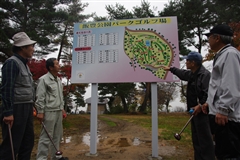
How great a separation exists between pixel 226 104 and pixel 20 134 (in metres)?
2.26

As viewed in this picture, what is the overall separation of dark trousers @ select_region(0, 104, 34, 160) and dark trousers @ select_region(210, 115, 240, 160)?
218cm

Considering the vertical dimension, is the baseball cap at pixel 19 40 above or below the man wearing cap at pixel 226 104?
above

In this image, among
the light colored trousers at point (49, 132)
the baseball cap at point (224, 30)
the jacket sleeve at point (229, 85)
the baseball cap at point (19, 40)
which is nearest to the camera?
the jacket sleeve at point (229, 85)

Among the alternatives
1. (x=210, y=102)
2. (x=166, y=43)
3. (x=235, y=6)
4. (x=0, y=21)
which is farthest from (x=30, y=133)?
(x=235, y=6)

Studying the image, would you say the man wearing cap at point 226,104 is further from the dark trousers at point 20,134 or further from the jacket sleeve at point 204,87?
the dark trousers at point 20,134

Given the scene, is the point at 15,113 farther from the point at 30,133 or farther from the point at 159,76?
the point at 159,76

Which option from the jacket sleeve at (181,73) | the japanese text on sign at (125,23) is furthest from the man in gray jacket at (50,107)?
the jacket sleeve at (181,73)

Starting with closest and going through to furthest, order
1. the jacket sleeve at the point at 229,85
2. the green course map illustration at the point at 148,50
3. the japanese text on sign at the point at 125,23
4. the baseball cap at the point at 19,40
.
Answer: the jacket sleeve at the point at 229,85 → the baseball cap at the point at 19,40 → the green course map illustration at the point at 148,50 → the japanese text on sign at the point at 125,23

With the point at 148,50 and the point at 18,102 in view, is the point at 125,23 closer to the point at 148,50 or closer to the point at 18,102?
the point at 148,50

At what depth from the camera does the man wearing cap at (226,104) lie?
1641 mm

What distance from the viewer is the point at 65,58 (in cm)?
1245

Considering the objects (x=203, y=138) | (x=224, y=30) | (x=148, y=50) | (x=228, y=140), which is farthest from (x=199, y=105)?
(x=148, y=50)

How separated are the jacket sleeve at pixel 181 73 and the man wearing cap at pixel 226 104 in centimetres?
113

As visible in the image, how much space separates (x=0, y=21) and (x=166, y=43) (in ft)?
31.0
